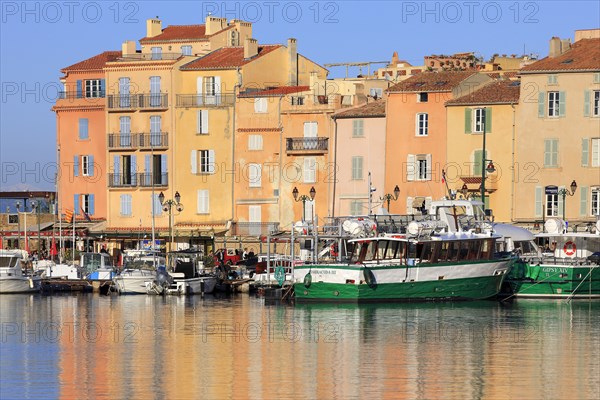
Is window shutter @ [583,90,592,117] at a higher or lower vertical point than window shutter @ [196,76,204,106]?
lower

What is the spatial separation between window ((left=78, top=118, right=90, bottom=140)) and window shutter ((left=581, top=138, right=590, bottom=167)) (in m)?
32.0

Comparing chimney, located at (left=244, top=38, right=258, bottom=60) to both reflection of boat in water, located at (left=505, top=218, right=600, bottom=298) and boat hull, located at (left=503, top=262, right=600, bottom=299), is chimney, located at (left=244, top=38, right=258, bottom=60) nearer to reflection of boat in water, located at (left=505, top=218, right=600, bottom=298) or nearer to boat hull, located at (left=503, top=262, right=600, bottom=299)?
reflection of boat in water, located at (left=505, top=218, right=600, bottom=298)

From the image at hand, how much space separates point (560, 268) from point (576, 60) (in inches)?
792

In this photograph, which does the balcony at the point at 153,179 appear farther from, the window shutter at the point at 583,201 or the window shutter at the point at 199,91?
the window shutter at the point at 583,201

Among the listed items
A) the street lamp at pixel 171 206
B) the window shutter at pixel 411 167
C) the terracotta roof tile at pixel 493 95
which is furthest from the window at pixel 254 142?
the terracotta roof tile at pixel 493 95

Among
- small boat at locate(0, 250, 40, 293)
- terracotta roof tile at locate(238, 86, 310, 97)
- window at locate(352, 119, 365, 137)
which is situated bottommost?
small boat at locate(0, 250, 40, 293)

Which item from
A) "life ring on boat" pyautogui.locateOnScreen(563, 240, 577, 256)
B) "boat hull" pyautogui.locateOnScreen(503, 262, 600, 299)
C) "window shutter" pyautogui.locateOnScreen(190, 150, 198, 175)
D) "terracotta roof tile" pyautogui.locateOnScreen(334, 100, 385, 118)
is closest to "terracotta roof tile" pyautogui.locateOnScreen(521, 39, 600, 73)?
"terracotta roof tile" pyautogui.locateOnScreen(334, 100, 385, 118)

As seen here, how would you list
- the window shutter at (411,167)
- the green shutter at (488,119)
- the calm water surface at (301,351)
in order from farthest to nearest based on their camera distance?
the window shutter at (411,167) < the green shutter at (488,119) < the calm water surface at (301,351)

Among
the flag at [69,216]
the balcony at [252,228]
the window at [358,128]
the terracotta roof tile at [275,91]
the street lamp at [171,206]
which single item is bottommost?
the balcony at [252,228]

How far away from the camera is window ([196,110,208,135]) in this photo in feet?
326

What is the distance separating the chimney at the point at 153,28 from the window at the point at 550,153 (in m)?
29.9

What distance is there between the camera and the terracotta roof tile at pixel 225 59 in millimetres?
99188

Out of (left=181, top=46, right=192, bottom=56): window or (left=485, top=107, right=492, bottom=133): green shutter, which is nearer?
(left=485, top=107, right=492, bottom=133): green shutter

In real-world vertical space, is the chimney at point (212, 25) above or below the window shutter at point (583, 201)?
above
